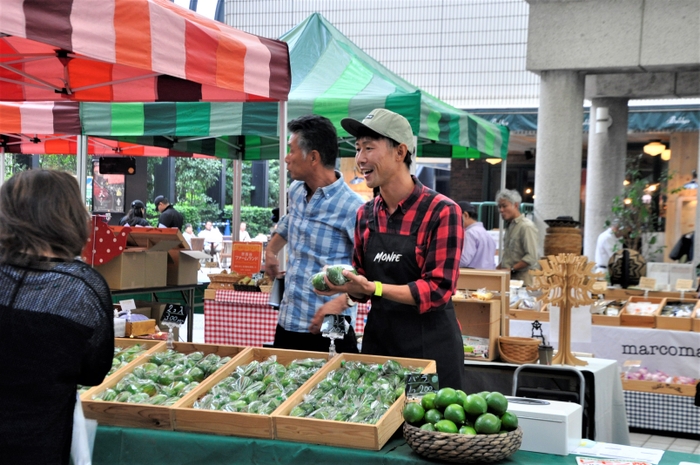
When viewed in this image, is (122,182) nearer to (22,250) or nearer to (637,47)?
(637,47)

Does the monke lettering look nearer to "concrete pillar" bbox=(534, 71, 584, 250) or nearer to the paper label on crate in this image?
the paper label on crate

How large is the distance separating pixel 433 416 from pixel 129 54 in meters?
2.42

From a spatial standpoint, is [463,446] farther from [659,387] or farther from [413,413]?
[659,387]

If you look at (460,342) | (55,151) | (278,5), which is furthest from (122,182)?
(460,342)

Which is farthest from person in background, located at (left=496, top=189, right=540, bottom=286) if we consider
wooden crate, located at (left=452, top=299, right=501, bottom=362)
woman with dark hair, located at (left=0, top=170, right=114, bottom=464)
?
woman with dark hair, located at (left=0, top=170, right=114, bottom=464)

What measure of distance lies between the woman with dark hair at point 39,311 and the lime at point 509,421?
1129mm

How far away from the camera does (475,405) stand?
2186mm

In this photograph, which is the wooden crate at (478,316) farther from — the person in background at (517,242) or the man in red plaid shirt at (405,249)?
the person in background at (517,242)

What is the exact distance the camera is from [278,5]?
18.4 m

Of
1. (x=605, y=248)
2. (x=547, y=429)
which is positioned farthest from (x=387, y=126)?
(x=605, y=248)

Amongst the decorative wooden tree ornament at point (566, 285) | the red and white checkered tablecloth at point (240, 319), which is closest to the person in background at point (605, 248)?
the red and white checkered tablecloth at point (240, 319)

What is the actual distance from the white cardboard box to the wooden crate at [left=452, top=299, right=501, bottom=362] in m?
2.70

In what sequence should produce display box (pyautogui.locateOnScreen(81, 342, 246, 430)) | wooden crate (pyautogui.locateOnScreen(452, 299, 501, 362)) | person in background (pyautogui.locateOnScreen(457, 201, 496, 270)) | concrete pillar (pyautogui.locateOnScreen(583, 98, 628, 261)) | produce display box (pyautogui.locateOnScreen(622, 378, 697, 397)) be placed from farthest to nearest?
concrete pillar (pyautogui.locateOnScreen(583, 98, 628, 261)) → person in background (pyautogui.locateOnScreen(457, 201, 496, 270)) → produce display box (pyautogui.locateOnScreen(622, 378, 697, 397)) → wooden crate (pyautogui.locateOnScreen(452, 299, 501, 362)) → produce display box (pyautogui.locateOnScreen(81, 342, 246, 430))

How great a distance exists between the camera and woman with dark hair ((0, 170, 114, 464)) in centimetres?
189
